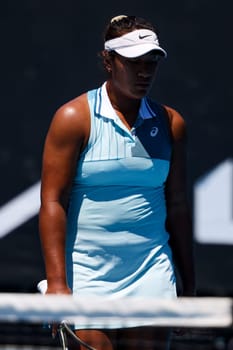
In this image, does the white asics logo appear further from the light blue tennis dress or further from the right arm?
the right arm

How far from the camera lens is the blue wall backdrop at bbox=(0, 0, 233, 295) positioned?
6457 mm

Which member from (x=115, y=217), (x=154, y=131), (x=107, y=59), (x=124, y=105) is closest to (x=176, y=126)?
(x=154, y=131)

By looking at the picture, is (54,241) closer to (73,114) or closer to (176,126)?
(73,114)

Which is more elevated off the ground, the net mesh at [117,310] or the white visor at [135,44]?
the white visor at [135,44]

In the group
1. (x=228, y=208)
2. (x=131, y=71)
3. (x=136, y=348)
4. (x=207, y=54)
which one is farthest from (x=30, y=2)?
(x=136, y=348)

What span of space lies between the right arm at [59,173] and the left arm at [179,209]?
0.39 m

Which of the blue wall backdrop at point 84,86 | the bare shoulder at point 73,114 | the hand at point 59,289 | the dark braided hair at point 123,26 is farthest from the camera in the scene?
the blue wall backdrop at point 84,86

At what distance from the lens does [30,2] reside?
6.52 m

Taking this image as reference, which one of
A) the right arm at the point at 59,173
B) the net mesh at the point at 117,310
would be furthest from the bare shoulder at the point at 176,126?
the net mesh at the point at 117,310

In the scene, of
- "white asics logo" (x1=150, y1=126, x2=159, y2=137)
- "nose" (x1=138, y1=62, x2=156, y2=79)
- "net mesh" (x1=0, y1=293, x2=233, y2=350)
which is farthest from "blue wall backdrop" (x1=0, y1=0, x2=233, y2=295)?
"net mesh" (x1=0, y1=293, x2=233, y2=350)

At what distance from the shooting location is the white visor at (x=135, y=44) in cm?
439

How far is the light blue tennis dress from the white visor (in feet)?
0.66

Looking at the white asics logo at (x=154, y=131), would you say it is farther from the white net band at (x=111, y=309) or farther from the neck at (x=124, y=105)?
the white net band at (x=111, y=309)

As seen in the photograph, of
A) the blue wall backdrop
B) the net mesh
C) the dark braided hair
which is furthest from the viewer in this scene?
the blue wall backdrop
